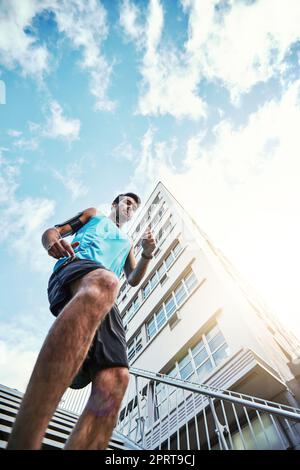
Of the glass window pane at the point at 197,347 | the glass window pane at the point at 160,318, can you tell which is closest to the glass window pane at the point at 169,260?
the glass window pane at the point at 160,318

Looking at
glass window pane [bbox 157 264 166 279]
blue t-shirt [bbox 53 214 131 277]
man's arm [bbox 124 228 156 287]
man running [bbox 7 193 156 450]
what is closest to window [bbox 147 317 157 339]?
glass window pane [bbox 157 264 166 279]

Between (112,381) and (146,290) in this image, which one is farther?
(146,290)

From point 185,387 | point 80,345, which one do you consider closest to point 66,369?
point 80,345

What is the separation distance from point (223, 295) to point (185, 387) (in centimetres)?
516

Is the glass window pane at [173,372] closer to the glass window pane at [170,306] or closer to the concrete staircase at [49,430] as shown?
the glass window pane at [170,306]

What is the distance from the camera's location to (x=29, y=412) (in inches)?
29.9

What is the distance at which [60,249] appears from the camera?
4.88 feet

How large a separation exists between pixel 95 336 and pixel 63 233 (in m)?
0.84

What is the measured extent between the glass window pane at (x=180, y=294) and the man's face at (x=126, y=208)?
840 cm

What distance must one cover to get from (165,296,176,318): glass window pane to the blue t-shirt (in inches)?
368

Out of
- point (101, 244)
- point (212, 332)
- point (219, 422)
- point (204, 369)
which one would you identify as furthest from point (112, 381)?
point (212, 332)

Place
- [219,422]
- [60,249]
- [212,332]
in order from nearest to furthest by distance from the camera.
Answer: [60,249] → [219,422] → [212,332]

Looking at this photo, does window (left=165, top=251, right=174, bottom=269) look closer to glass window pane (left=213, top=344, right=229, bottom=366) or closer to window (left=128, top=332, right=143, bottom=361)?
window (left=128, top=332, right=143, bottom=361)

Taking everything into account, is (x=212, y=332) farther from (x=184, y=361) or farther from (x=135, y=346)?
(x=135, y=346)
